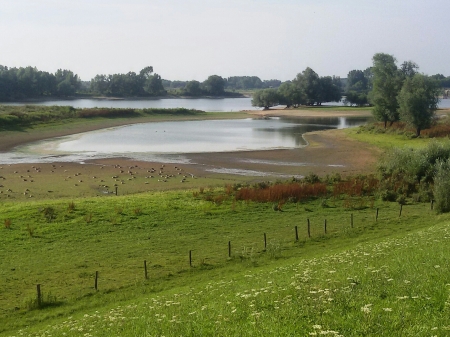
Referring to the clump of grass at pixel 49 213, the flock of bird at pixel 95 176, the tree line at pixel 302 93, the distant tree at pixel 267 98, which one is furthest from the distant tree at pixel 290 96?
the clump of grass at pixel 49 213

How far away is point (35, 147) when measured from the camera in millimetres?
72750

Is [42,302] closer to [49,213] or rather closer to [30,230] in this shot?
[30,230]

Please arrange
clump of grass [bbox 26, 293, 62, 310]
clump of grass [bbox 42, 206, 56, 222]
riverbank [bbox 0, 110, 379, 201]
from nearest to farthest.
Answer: clump of grass [bbox 26, 293, 62, 310] → clump of grass [bbox 42, 206, 56, 222] → riverbank [bbox 0, 110, 379, 201]

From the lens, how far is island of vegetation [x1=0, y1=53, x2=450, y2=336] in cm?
1023

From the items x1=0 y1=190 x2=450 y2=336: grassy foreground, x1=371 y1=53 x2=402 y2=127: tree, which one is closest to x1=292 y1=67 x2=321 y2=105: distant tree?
x1=371 y1=53 x2=402 y2=127: tree

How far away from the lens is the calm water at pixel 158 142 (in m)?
65.8

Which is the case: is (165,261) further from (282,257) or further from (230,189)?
(230,189)

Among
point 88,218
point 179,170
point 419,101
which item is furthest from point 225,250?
point 419,101

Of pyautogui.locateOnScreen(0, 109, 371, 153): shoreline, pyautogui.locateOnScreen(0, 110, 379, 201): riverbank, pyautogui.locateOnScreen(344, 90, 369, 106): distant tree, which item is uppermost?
pyautogui.locateOnScreen(344, 90, 369, 106): distant tree

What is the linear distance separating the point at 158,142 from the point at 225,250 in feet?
193

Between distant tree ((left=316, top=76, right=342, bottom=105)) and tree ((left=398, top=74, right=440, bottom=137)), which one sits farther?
distant tree ((left=316, top=76, right=342, bottom=105))

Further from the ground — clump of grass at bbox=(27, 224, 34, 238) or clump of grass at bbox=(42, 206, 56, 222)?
clump of grass at bbox=(42, 206, 56, 222)

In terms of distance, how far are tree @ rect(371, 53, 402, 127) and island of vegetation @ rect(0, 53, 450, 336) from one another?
27.9 metres

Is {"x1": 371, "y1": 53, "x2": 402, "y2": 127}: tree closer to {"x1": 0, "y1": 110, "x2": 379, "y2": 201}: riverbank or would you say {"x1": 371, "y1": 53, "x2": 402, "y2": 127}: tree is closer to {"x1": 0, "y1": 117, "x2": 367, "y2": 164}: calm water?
{"x1": 0, "y1": 110, "x2": 379, "y2": 201}: riverbank
